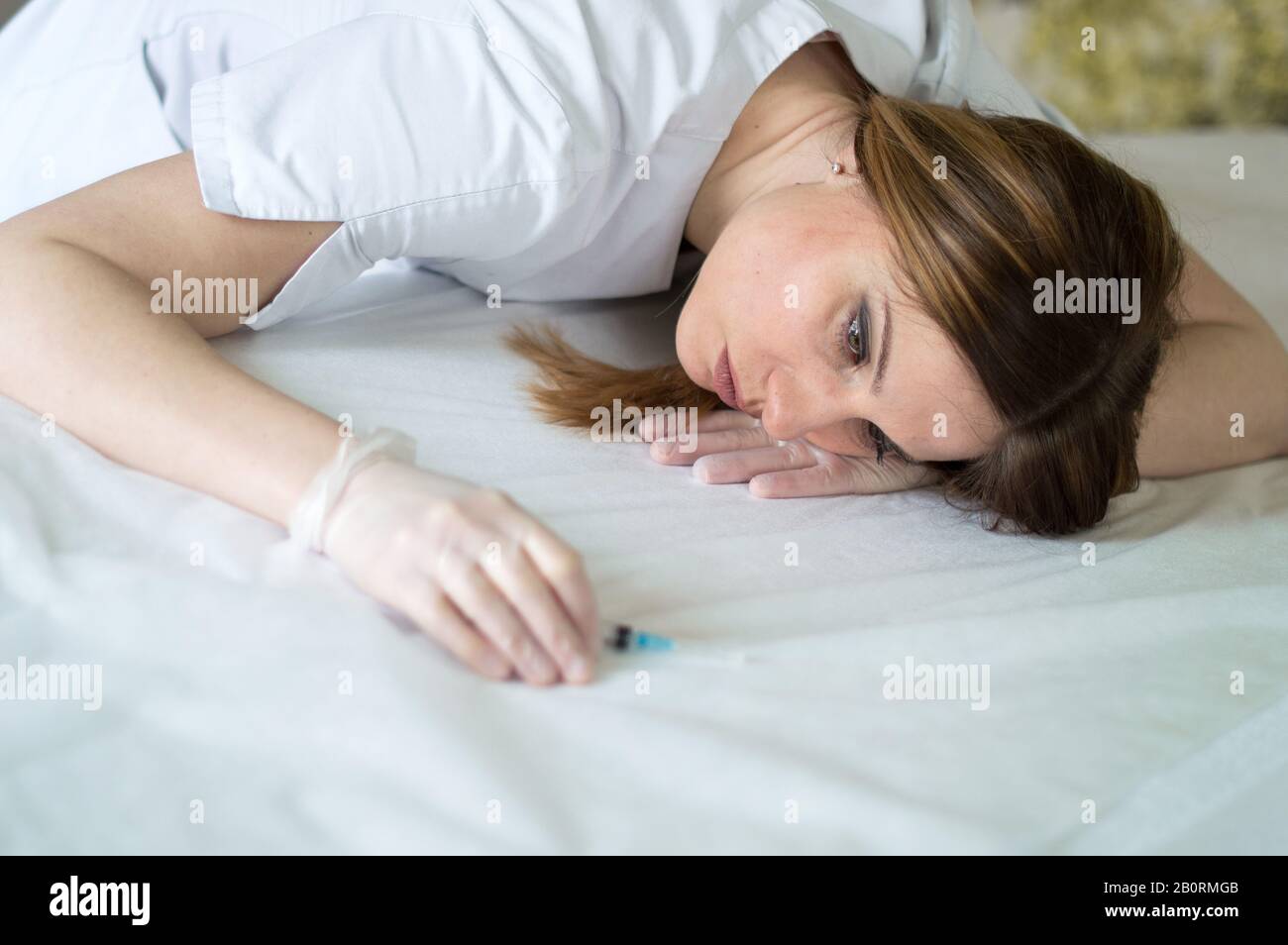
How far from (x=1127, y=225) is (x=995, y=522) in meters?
0.29

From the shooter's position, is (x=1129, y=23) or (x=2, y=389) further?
(x=1129, y=23)

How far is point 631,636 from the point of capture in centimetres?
78

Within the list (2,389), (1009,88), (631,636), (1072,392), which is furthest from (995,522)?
(2,389)

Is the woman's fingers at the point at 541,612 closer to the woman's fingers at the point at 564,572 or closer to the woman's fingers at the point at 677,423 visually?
the woman's fingers at the point at 564,572

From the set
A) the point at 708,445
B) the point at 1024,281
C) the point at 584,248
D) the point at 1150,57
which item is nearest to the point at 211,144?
the point at 584,248

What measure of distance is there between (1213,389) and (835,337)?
54cm

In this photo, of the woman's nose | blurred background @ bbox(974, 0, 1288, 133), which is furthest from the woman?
blurred background @ bbox(974, 0, 1288, 133)

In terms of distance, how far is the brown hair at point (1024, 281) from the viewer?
97 cm

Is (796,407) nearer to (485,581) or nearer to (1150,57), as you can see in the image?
(485,581)

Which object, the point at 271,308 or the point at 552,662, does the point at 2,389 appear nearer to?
the point at 271,308

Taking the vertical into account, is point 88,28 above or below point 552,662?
above

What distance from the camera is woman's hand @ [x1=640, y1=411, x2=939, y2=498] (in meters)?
1.08

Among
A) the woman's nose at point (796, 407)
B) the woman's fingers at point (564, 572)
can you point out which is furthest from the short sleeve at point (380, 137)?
the woman's fingers at point (564, 572)

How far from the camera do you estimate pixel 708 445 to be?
3.74ft
